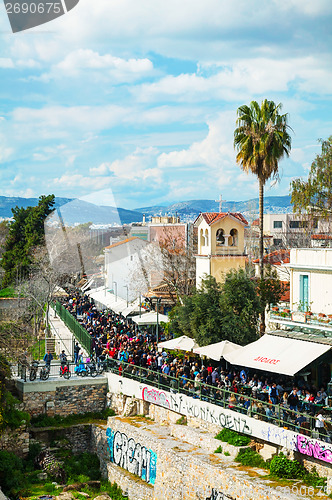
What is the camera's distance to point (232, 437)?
944 inches

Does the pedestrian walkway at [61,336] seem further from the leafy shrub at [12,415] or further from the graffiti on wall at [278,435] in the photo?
the graffiti on wall at [278,435]

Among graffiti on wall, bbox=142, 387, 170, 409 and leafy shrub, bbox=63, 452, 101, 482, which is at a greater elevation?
graffiti on wall, bbox=142, 387, 170, 409

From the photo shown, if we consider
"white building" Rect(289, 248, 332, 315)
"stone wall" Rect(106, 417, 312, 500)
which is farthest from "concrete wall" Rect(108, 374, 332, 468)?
"white building" Rect(289, 248, 332, 315)

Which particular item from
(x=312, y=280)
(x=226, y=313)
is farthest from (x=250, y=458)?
(x=312, y=280)

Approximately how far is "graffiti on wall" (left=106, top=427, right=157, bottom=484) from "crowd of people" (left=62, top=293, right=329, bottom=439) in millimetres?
2866

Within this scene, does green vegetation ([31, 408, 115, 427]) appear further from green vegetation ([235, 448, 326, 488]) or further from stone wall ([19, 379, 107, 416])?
green vegetation ([235, 448, 326, 488])

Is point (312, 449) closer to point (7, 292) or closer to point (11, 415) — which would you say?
point (11, 415)

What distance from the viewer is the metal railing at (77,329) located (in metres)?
38.2

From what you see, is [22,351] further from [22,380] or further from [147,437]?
[147,437]

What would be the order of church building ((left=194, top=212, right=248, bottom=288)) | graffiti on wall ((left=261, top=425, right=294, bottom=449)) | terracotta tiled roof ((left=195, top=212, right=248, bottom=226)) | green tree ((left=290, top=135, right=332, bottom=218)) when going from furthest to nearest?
1. green tree ((left=290, top=135, right=332, bottom=218))
2. church building ((left=194, top=212, right=248, bottom=288))
3. terracotta tiled roof ((left=195, top=212, right=248, bottom=226))
4. graffiti on wall ((left=261, top=425, right=294, bottom=449))

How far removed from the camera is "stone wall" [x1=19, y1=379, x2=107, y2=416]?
31609 mm

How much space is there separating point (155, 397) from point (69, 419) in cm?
561

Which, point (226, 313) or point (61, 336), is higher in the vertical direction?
point (226, 313)

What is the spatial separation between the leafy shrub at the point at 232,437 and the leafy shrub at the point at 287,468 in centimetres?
212
